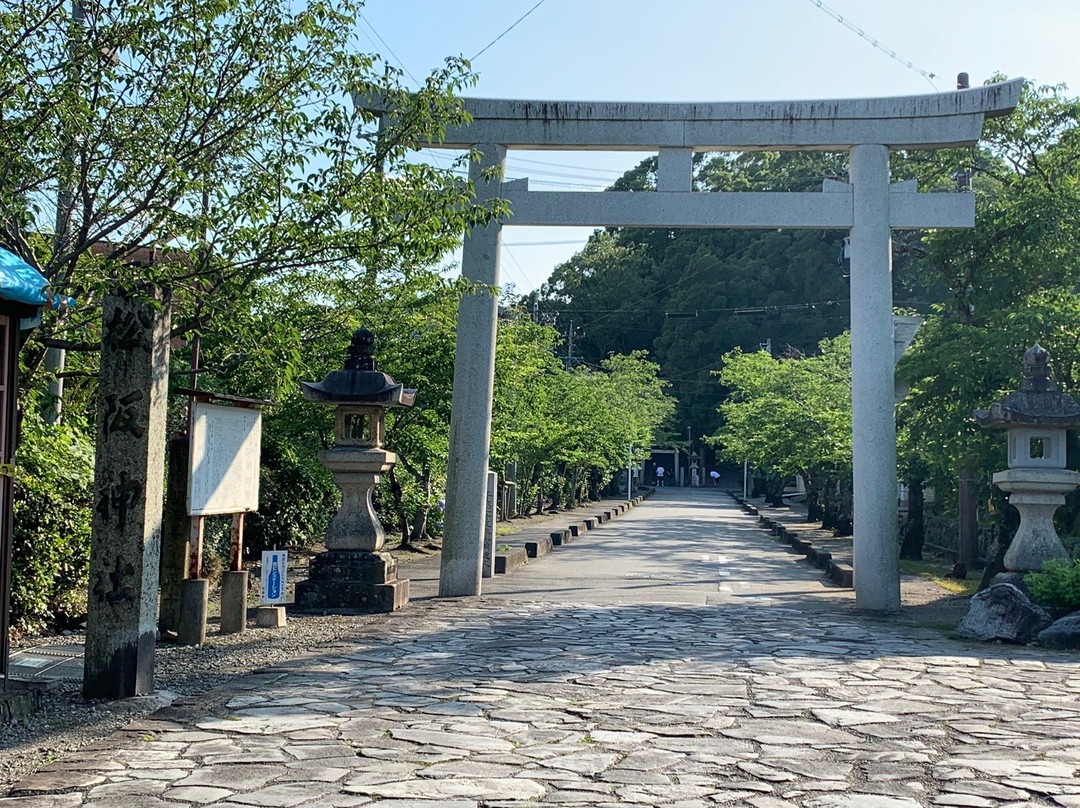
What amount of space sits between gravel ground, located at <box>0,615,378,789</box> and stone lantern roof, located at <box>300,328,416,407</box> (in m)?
2.54

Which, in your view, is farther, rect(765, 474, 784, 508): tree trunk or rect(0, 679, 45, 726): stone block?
rect(765, 474, 784, 508): tree trunk

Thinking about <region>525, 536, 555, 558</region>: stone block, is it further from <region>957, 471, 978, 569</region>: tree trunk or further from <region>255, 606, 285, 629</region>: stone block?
<region>255, 606, 285, 629</region>: stone block

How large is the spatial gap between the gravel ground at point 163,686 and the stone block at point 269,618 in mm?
124

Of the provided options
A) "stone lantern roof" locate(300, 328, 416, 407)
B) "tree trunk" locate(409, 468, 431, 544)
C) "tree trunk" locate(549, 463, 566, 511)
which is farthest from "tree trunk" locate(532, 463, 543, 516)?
"stone lantern roof" locate(300, 328, 416, 407)

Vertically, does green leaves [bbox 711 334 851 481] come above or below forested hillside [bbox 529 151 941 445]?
below

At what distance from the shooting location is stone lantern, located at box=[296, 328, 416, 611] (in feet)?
41.3

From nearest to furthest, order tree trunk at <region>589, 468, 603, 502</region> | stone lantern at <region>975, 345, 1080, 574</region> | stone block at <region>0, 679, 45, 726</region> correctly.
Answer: stone block at <region>0, 679, 45, 726</region>
stone lantern at <region>975, 345, 1080, 574</region>
tree trunk at <region>589, 468, 603, 502</region>

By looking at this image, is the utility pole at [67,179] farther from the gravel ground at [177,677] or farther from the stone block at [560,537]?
the stone block at [560,537]

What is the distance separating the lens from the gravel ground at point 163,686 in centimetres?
613

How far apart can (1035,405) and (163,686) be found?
1011 cm

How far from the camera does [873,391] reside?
13.8 m

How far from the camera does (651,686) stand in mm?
8156

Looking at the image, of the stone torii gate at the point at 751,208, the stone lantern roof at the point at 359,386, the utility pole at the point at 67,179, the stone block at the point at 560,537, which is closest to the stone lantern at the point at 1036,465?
the stone torii gate at the point at 751,208

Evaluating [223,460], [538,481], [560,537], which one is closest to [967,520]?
[560,537]
